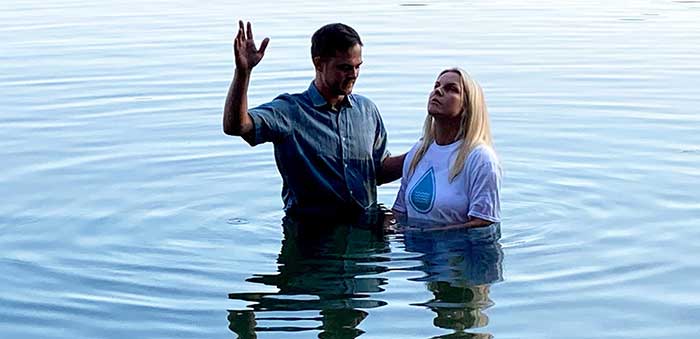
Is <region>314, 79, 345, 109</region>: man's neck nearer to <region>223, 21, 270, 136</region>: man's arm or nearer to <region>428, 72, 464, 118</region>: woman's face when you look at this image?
<region>428, 72, 464, 118</region>: woman's face

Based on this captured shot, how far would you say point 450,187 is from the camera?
9.39m

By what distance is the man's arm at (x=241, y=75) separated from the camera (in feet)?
28.1

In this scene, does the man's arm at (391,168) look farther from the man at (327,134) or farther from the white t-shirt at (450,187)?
the white t-shirt at (450,187)

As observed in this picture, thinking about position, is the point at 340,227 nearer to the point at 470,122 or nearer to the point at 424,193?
the point at 424,193

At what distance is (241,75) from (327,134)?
119cm

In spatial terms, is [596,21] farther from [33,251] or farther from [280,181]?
[33,251]

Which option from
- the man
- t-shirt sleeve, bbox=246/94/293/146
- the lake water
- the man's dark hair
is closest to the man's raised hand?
the man

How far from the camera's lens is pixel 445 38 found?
19938 millimetres

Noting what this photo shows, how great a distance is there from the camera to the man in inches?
365

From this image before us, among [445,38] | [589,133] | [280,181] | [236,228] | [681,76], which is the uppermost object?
[445,38]

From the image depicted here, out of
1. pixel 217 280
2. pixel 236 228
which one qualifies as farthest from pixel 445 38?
pixel 217 280

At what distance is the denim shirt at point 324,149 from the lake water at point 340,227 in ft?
0.85

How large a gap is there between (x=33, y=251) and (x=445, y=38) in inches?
430

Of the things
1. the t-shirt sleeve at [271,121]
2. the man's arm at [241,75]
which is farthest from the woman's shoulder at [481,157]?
the man's arm at [241,75]
